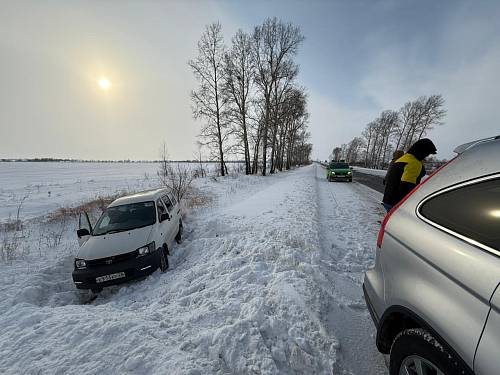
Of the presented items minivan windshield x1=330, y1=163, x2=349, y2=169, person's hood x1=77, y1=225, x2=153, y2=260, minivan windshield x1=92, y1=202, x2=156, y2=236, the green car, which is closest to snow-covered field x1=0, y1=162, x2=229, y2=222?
minivan windshield x1=92, y1=202, x2=156, y2=236

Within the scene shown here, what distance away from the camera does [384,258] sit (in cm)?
190

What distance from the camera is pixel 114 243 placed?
4.39 metres

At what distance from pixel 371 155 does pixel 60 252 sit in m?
67.5

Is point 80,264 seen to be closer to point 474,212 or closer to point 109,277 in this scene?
point 109,277

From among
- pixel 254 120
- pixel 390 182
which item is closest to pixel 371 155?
pixel 254 120

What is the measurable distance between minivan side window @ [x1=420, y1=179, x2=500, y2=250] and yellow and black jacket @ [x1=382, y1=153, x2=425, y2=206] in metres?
2.98

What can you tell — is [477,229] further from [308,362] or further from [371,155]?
[371,155]

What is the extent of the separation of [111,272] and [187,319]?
7.21ft

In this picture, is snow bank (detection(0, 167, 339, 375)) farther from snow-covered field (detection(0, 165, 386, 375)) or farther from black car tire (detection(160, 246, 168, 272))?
black car tire (detection(160, 246, 168, 272))

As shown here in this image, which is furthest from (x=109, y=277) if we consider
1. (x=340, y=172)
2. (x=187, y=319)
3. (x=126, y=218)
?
(x=340, y=172)

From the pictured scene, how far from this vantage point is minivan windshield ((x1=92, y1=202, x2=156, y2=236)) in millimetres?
4949

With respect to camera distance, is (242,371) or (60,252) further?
(60,252)

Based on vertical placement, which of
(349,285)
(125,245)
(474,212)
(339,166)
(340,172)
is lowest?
(349,285)

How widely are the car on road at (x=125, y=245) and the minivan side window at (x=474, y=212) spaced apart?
4588 millimetres
